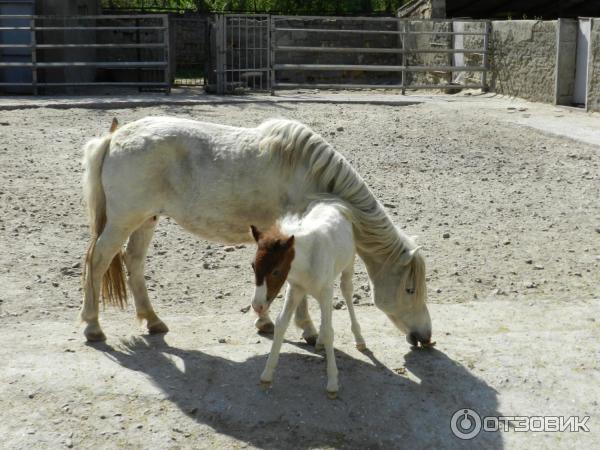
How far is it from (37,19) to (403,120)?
8.36m

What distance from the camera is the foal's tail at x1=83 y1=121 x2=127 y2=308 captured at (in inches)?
180

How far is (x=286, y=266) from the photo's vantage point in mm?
3494

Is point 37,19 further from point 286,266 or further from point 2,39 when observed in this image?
point 286,266

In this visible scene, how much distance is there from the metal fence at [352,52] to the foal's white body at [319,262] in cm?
1130

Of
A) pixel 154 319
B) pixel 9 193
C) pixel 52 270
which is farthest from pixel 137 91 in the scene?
pixel 154 319

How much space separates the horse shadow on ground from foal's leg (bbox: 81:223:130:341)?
0.20m

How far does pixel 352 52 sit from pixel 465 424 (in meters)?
16.6

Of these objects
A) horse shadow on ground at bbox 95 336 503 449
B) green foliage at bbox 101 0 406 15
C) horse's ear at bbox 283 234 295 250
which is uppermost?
green foliage at bbox 101 0 406 15

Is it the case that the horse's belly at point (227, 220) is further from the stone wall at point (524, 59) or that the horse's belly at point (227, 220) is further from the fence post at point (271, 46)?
the fence post at point (271, 46)

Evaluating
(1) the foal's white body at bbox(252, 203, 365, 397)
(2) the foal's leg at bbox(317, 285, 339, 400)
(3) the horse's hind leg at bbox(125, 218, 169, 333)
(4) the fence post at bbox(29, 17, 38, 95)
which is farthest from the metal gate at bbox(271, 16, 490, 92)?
(2) the foal's leg at bbox(317, 285, 339, 400)

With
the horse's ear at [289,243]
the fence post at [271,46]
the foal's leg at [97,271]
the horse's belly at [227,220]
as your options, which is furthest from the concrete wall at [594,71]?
the horse's ear at [289,243]

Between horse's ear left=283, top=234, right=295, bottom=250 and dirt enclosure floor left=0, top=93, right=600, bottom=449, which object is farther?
dirt enclosure floor left=0, top=93, right=600, bottom=449

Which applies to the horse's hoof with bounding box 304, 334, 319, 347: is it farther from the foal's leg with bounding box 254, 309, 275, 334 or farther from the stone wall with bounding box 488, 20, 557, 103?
the stone wall with bounding box 488, 20, 557, 103

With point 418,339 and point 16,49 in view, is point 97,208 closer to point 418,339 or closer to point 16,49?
point 418,339
